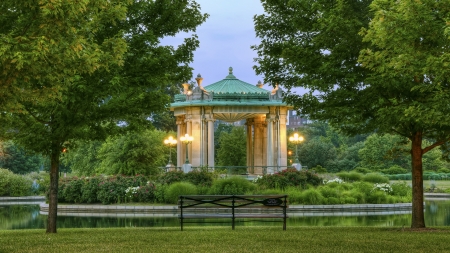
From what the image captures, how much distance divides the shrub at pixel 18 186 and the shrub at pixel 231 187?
18.3 metres

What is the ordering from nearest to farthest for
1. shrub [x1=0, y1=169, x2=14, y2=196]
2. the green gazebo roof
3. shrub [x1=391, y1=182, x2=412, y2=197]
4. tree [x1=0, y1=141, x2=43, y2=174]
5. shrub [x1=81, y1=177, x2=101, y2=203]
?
shrub [x1=81, y1=177, x2=101, y2=203] → shrub [x1=391, y1=182, x2=412, y2=197] → the green gazebo roof → shrub [x1=0, y1=169, x2=14, y2=196] → tree [x1=0, y1=141, x2=43, y2=174]

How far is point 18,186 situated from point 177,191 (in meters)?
18.1

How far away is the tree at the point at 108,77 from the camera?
10656 mm

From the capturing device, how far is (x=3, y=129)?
1322 cm

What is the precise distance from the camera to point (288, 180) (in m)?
27.3

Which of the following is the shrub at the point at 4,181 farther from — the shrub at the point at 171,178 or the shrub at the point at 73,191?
the shrub at the point at 171,178

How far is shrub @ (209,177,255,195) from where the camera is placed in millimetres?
25359

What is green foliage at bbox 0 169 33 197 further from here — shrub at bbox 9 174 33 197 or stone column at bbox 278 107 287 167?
stone column at bbox 278 107 287 167

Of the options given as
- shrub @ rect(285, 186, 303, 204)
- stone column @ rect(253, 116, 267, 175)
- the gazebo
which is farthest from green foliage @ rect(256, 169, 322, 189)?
stone column @ rect(253, 116, 267, 175)

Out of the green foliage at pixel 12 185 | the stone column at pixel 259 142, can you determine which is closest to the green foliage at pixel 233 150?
the stone column at pixel 259 142

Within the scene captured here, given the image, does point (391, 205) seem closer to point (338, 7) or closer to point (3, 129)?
point (338, 7)

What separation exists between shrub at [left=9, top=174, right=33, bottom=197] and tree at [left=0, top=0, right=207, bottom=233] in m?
25.9

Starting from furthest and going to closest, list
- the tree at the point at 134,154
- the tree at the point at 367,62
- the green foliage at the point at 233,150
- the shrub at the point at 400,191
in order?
1. the green foliage at the point at 233,150
2. the tree at the point at 134,154
3. the shrub at the point at 400,191
4. the tree at the point at 367,62

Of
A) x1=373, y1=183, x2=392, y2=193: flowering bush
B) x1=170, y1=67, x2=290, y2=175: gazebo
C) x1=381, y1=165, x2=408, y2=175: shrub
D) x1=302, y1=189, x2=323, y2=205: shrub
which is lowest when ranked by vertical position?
x1=302, y1=189, x2=323, y2=205: shrub
